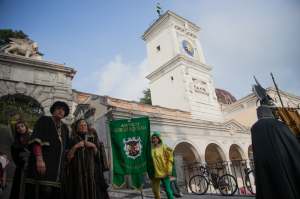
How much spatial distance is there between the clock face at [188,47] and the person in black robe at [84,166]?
71.5 feet

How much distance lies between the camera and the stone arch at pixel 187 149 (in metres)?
12.7

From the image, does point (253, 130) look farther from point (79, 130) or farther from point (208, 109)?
point (208, 109)

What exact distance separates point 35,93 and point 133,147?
10.4 meters

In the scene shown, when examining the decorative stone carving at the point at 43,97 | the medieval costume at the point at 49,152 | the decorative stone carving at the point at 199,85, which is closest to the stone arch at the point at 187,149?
the decorative stone carving at the point at 199,85

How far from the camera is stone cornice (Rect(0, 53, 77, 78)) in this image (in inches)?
473

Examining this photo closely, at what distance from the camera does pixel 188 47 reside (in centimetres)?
2411

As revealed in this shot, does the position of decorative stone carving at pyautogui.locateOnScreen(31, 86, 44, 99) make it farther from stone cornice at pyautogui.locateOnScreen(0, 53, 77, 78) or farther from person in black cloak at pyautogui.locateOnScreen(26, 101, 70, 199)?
person in black cloak at pyautogui.locateOnScreen(26, 101, 70, 199)

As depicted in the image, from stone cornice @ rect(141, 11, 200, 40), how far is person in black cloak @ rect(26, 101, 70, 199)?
2331 centimetres

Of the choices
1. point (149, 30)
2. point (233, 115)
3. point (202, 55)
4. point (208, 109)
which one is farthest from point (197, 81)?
point (149, 30)

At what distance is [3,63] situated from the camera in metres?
12.0

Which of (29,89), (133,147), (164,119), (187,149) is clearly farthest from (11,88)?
(187,149)

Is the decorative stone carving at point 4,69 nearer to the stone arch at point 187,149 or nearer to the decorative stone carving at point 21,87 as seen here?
the decorative stone carving at point 21,87

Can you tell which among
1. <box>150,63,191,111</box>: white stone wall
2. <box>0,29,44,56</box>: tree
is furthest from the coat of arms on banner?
<box>0,29,44,56</box>: tree

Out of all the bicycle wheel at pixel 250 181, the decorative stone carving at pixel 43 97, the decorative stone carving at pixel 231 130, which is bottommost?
the bicycle wheel at pixel 250 181
